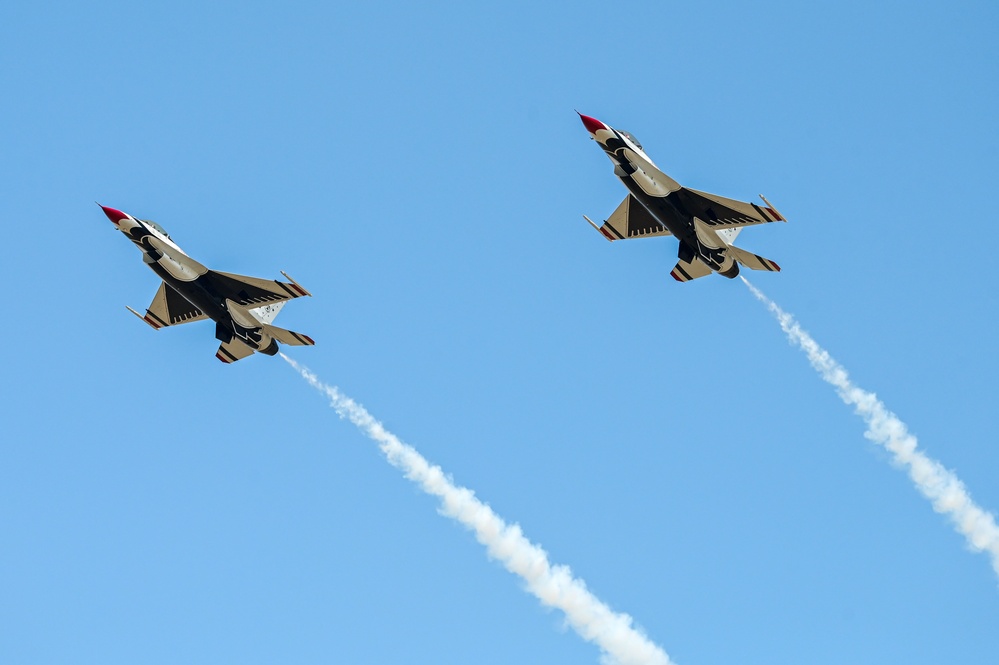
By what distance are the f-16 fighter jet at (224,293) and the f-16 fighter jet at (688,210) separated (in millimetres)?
17585

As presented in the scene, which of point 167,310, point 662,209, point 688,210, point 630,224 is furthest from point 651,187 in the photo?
point 167,310

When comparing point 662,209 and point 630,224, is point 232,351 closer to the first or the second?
point 630,224

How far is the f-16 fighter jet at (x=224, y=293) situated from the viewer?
253 ft

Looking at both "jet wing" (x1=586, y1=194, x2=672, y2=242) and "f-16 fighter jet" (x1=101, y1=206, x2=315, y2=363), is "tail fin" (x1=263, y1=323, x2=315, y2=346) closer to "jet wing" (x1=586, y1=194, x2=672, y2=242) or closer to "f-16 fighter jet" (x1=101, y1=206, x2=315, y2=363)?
"f-16 fighter jet" (x1=101, y1=206, x2=315, y2=363)

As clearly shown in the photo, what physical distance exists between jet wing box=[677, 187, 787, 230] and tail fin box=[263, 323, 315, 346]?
20831 millimetres

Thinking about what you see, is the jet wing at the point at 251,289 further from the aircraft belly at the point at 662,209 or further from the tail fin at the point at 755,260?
the tail fin at the point at 755,260

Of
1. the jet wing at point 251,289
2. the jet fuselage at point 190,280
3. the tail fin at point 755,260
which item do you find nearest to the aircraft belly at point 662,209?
the tail fin at point 755,260

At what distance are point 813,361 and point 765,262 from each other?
819 centimetres

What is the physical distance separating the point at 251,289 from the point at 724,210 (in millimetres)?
24765

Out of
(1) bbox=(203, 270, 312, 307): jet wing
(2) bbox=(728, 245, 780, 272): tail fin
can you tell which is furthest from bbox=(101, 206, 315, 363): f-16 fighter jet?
(2) bbox=(728, 245, 780, 272): tail fin

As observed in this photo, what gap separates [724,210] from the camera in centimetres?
7994

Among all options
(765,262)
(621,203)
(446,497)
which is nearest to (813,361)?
(765,262)

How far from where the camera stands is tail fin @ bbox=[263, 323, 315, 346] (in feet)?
263

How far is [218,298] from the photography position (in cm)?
7906
